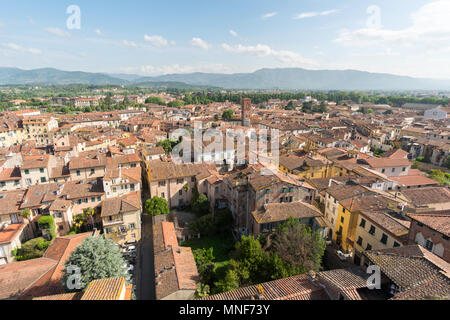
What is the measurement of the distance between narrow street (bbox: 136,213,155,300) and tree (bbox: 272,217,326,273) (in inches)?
442

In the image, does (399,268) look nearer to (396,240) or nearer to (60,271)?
(396,240)

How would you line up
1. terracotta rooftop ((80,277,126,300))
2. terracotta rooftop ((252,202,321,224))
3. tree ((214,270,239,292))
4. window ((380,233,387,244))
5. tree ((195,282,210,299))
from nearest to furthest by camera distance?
terracotta rooftop ((80,277,126,300))
tree ((214,270,239,292))
tree ((195,282,210,299))
window ((380,233,387,244))
terracotta rooftop ((252,202,321,224))

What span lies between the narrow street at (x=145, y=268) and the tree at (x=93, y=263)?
3.69 metres

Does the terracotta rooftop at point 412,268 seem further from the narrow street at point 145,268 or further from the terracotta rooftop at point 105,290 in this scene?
the narrow street at point 145,268

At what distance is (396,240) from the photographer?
18266mm

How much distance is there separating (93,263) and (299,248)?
591 inches

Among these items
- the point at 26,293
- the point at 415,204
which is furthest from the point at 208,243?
the point at 415,204

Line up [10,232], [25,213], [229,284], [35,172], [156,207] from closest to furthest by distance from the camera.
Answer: [229,284] → [10,232] → [25,213] → [156,207] → [35,172]

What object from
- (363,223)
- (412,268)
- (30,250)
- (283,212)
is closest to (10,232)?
(30,250)

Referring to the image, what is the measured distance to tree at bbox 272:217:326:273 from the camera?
60.8 feet

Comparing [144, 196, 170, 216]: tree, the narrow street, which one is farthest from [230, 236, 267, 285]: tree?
[144, 196, 170, 216]: tree

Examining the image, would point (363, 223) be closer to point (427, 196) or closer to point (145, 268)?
point (427, 196)

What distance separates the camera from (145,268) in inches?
906

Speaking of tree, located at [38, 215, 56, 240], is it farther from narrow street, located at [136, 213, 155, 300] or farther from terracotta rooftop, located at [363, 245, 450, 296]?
terracotta rooftop, located at [363, 245, 450, 296]
